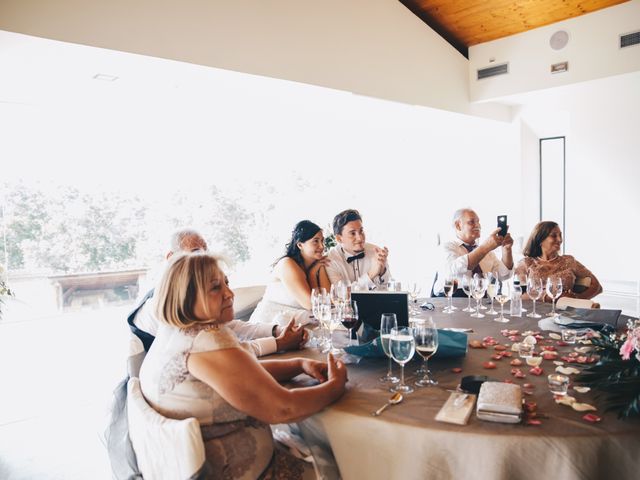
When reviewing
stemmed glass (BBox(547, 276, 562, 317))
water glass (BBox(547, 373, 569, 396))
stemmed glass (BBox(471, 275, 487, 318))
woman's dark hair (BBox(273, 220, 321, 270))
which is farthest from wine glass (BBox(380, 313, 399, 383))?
woman's dark hair (BBox(273, 220, 321, 270))

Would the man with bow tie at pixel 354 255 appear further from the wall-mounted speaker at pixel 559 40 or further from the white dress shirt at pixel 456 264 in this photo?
the wall-mounted speaker at pixel 559 40

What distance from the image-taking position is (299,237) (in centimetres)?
311

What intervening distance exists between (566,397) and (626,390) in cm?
16

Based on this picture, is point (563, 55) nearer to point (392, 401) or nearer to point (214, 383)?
point (392, 401)

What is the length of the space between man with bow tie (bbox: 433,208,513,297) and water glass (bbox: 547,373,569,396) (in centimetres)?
200

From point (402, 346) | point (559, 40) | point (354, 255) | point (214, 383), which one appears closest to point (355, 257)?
point (354, 255)

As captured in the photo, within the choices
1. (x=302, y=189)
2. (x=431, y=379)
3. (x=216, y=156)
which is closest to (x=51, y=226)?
(x=216, y=156)

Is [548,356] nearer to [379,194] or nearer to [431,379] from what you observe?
[431,379]

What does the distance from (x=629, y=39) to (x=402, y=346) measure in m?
5.16

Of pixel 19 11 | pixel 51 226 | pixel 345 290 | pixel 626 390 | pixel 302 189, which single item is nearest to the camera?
pixel 626 390

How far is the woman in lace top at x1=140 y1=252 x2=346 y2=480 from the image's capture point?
1.43 m

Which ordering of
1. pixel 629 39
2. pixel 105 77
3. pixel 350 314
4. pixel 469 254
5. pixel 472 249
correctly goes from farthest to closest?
pixel 629 39 → pixel 105 77 → pixel 472 249 → pixel 469 254 → pixel 350 314

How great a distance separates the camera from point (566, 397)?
4.83 ft

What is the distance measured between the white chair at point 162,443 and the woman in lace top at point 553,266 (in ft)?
8.48
